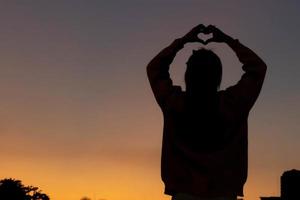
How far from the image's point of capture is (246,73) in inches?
210

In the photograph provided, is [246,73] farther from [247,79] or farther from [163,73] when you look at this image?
[163,73]

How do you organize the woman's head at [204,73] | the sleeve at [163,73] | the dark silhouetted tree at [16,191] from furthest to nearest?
1. the dark silhouetted tree at [16,191]
2. the sleeve at [163,73]
3. the woman's head at [204,73]

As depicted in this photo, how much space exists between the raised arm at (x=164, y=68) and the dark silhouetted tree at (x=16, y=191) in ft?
264

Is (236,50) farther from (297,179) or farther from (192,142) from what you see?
(297,179)

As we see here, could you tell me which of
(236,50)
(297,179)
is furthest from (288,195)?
(236,50)

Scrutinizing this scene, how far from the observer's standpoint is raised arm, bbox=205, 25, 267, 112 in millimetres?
5207

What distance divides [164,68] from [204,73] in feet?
1.64

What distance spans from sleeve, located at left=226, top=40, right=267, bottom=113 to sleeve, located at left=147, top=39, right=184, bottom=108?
45cm

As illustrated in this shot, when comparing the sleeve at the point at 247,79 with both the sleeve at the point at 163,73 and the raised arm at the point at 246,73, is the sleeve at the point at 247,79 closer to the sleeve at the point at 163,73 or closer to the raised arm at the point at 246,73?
the raised arm at the point at 246,73

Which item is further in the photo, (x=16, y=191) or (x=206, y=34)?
(x=16, y=191)

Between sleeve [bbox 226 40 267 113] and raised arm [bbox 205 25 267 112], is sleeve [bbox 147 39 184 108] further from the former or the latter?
sleeve [bbox 226 40 267 113]

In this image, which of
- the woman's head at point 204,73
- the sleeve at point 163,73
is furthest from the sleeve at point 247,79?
the sleeve at point 163,73

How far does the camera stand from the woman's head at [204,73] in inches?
199

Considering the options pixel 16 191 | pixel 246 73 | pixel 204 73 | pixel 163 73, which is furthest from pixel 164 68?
pixel 16 191
